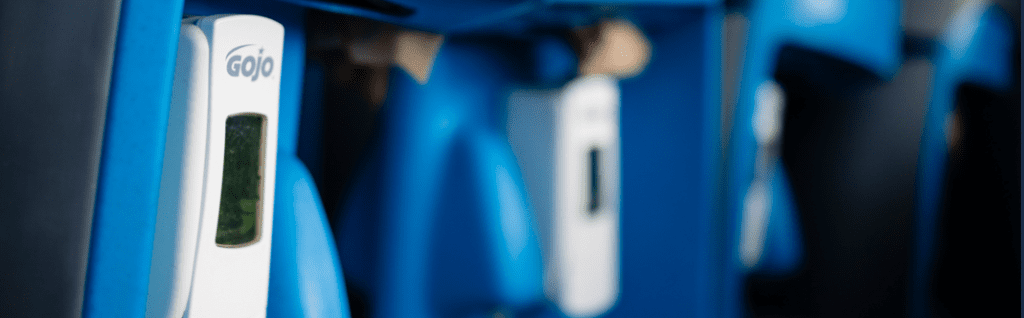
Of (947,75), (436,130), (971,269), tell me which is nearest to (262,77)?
(436,130)

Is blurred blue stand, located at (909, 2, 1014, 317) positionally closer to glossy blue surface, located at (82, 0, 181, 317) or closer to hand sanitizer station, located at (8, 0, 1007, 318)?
hand sanitizer station, located at (8, 0, 1007, 318)

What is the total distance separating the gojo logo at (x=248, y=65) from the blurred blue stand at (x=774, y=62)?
48 centimetres

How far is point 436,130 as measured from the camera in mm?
644

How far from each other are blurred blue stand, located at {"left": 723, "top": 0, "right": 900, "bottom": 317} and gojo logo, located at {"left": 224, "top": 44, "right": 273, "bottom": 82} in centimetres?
48

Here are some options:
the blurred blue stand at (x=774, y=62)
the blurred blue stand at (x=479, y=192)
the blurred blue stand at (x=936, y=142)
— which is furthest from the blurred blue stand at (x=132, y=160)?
the blurred blue stand at (x=936, y=142)

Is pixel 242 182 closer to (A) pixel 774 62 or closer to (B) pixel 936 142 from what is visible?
(A) pixel 774 62

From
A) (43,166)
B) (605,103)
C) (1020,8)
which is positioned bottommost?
(43,166)

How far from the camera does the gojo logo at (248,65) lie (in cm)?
39

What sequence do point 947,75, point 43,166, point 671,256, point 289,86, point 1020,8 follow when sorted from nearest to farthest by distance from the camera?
point 43,166 < point 289,86 < point 671,256 < point 947,75 < point 1020,8

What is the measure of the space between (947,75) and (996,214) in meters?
0.31

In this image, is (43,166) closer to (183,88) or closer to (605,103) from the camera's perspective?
(183,88)

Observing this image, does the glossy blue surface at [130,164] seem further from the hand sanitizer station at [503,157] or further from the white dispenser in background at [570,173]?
the white dispenser in background at [570,173]

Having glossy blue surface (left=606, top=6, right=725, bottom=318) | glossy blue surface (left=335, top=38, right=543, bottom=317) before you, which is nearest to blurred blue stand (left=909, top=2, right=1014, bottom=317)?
glossy blue surface (left=606, top=6, right=725, bottom=318)

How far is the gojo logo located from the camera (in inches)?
15.3
